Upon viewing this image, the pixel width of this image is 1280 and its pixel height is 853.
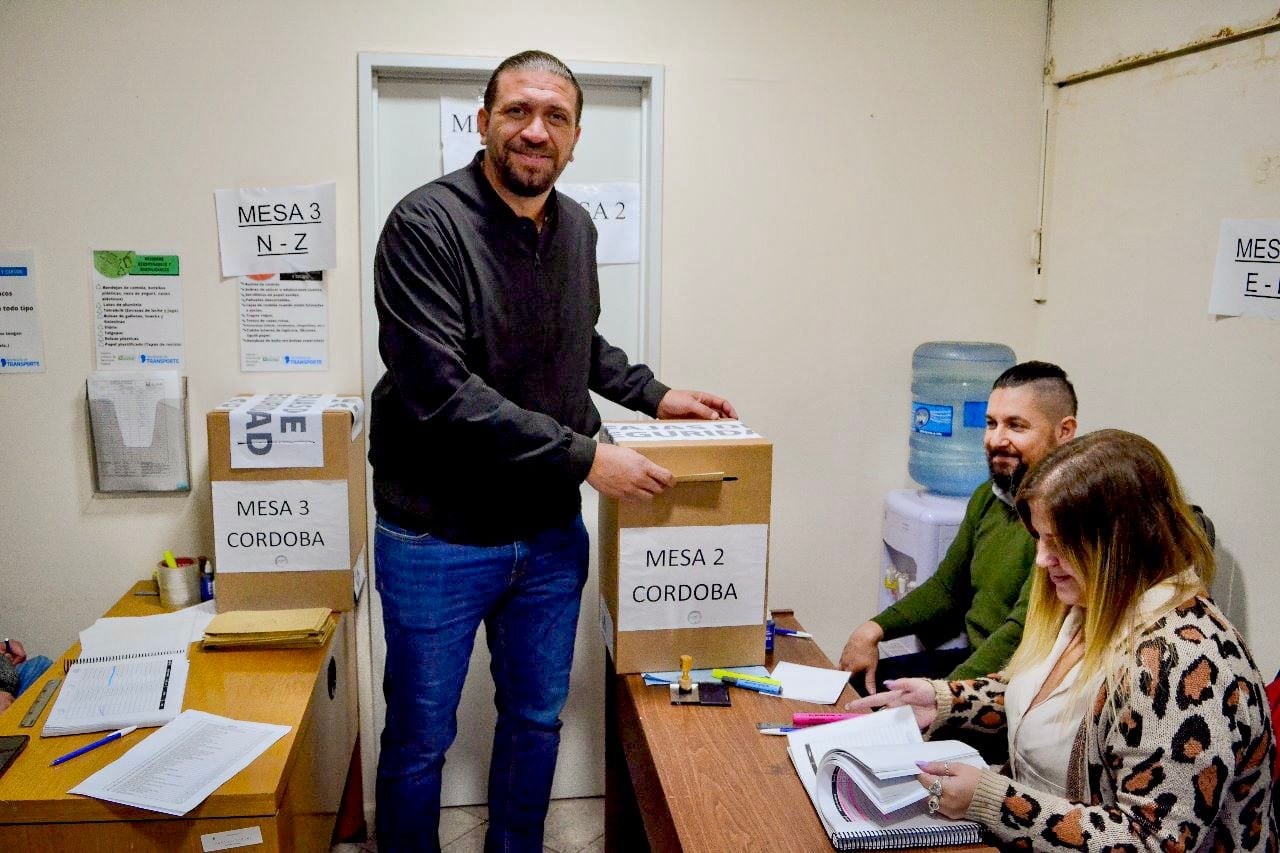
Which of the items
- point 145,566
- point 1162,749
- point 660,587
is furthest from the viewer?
point 145,566

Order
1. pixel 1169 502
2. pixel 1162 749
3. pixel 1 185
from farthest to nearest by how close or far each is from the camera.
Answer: pixel 1 185 → pixel 1169 502 → pixel 1162 749

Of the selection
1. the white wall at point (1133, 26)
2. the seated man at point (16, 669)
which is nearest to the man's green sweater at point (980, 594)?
the white wall at point (1133, 26)

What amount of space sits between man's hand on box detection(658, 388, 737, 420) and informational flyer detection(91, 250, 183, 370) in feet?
3.91

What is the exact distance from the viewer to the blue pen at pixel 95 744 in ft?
5.21

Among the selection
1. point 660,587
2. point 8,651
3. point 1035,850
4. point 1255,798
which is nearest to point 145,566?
point 8,651

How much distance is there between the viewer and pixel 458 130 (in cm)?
244

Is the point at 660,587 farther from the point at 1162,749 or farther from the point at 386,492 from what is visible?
the point at 1162,749

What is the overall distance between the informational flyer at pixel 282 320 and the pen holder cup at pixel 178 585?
0.50m

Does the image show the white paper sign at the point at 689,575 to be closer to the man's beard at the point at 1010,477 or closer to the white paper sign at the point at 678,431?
the white paper sign at the point at 678,431

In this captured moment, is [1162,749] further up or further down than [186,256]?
further down

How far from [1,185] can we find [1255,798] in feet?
8.81

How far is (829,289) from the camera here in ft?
8.72

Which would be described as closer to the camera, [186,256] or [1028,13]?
[186,256]

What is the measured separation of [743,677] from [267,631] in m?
0.97
